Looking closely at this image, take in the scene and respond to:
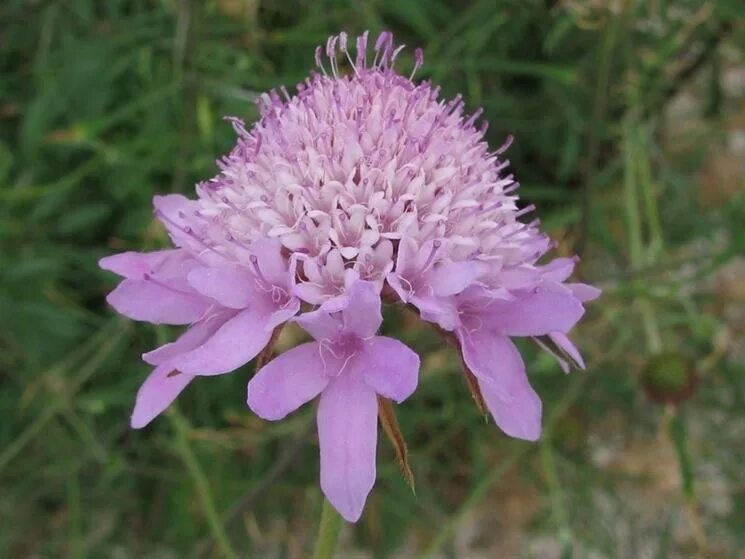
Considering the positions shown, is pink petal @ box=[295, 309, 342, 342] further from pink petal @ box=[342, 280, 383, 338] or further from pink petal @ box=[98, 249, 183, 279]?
pink petal @ box=[98, 249, 183, 279]

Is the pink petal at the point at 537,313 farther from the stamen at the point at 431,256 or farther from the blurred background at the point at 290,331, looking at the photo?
the blurred background at the point at 290,331

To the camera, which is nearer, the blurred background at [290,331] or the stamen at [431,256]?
the stamen at [431,256]

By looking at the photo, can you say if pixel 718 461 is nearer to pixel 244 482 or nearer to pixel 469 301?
pixel 244 482

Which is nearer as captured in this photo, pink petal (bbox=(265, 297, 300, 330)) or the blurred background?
pink petal (bbox=(265, 297, 300, 330))

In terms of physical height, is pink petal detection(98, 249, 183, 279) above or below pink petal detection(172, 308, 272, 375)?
below

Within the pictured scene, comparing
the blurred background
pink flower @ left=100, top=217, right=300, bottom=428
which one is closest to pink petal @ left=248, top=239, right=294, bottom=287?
pink flower @ left=100, top=217, right=300, bottom=428

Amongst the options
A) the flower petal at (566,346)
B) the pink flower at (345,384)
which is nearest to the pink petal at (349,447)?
the pink flower at (345,384)

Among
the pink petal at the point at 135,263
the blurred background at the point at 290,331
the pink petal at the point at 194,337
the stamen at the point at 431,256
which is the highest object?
the stamen at the point at 431,256
